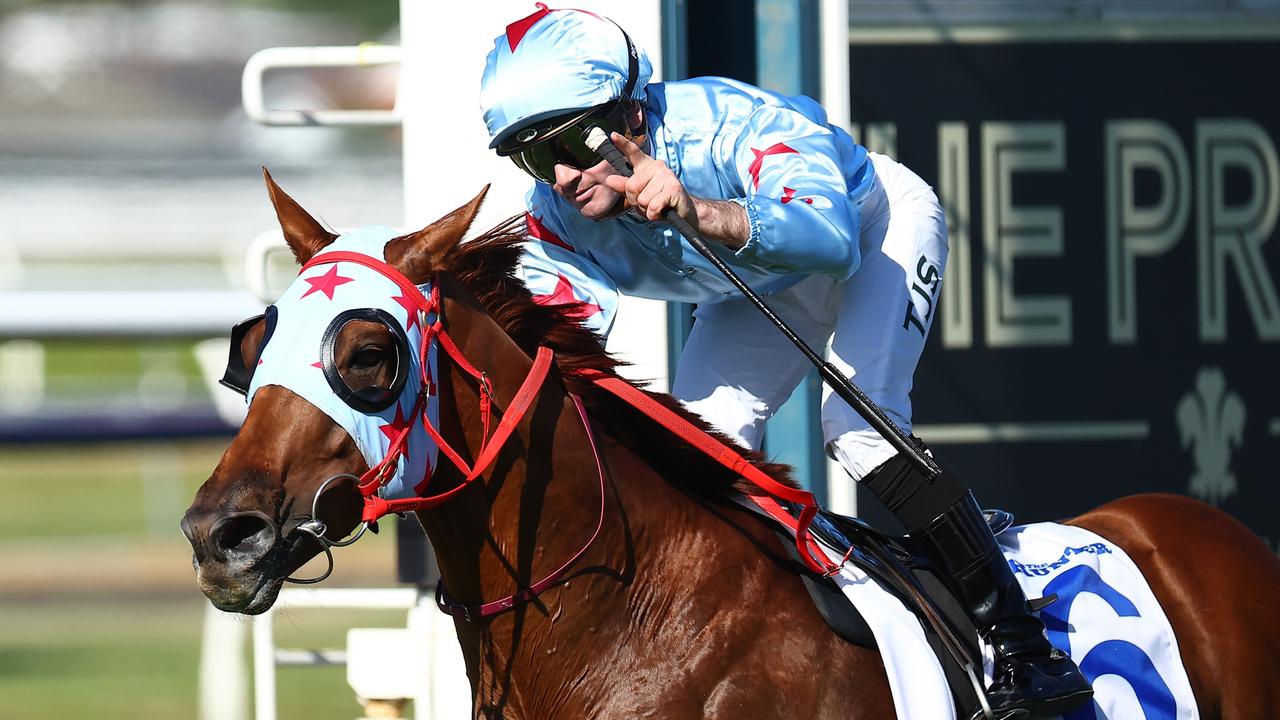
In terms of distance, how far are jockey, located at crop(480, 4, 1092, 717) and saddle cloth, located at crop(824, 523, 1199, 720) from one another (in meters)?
0.13

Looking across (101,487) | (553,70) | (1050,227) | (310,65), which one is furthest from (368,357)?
(101,487)

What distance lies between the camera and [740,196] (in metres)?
2.48

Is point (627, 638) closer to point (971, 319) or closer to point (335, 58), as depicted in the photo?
point (335, 58)

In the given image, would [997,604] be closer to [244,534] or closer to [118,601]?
[244,534]

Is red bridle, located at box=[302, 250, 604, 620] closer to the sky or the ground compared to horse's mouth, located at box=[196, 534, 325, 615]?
closer to the sky

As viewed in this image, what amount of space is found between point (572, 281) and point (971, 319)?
2493mm

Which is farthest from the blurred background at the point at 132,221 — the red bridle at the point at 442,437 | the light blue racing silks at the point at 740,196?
the red bridle at the point at 442,437

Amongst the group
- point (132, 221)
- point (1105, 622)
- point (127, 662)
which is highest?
point (1105, 622)

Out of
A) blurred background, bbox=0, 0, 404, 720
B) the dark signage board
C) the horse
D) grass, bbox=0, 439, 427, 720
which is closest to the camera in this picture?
the horse

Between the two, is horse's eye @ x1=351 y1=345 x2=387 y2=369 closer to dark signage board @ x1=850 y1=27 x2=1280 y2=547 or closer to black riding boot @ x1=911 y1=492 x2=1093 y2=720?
black riding boot @ x1=911 y1=492 x2=1093 y2=720

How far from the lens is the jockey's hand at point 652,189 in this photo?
2135mm

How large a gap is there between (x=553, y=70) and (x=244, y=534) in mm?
810

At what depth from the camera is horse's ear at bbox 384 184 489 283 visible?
6.75 feet

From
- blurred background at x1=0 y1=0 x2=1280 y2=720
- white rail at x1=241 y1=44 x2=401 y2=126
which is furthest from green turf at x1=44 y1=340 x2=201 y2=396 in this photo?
white rail at x1=241 y1=44 x2=401 y2=126
